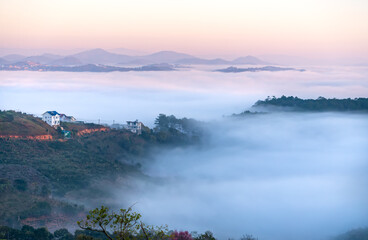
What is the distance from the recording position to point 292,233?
2311 centimetres

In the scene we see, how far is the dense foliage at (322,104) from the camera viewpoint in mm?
64250

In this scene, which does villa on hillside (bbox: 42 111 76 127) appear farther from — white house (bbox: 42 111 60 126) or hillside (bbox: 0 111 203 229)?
hillside (bbox: 0 111 203 229)

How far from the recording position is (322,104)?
65.2 m

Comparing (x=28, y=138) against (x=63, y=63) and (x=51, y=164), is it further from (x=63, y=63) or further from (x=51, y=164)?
(x=63, y=63)

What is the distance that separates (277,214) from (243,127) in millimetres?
34892

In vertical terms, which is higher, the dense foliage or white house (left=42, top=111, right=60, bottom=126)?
the dense foliage

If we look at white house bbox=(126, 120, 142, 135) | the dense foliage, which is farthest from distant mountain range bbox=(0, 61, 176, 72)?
white house bbox=(126, 120, 142, 135)

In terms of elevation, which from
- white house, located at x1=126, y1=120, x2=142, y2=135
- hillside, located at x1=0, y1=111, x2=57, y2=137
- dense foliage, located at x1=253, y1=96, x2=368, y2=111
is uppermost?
dense foliage, located at x1=253, y1=96, x2=368, y2=111

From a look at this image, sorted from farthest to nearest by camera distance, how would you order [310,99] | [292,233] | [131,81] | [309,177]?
[131,81]
[310,99]
[309,177]
[292,233]

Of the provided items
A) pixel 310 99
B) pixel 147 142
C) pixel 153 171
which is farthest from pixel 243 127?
pixel 153 171

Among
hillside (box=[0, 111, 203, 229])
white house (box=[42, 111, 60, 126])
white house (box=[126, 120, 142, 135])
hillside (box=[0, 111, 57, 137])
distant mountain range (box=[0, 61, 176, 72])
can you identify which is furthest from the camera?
distant mountain range (box=[0, 61, 176, 72])

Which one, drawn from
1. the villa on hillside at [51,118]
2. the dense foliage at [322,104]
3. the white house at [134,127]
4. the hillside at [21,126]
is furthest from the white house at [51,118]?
the dense foliage at [322,104]

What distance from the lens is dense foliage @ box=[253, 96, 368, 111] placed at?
211 ft

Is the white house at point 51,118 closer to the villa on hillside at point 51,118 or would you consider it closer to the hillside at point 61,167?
the villa on hillside at point 51,118
